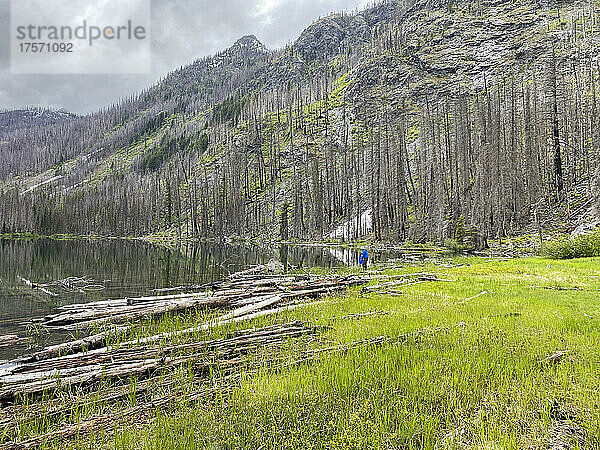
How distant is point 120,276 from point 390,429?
2855cm

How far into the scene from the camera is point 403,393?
6.64 m

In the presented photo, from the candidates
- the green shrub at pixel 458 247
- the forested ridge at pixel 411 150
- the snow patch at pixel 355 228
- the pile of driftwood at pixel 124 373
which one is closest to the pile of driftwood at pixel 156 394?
the pile of driftwood at pixel 124 373

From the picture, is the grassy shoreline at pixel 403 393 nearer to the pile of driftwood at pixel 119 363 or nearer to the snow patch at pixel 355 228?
the pile of driftwood at pixel 119 363

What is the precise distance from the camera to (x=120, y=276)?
29672mm

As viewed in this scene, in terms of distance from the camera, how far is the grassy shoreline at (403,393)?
17.5ft

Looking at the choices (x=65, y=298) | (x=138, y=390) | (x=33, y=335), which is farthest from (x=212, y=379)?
(x=65, y=298)

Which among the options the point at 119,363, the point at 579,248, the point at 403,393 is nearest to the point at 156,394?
the point at 119,363

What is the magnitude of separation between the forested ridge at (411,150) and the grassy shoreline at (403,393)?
44452mm

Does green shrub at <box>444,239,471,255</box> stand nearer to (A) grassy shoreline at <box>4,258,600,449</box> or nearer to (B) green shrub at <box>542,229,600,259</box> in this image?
(B) green shrub at <box>542,229,600,259</box>

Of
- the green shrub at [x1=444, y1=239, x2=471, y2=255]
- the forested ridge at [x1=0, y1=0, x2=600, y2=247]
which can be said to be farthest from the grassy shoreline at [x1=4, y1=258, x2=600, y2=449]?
the forested ridge at [x1=0, y1=0, x2=600, y2=247]

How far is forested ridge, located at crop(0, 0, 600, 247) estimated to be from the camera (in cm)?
6241

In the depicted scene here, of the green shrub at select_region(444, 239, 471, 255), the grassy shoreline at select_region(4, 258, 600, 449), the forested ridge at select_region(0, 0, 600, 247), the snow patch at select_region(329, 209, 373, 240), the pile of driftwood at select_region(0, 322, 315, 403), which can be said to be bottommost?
the grassy shoreline at select_region(4, 258, 600, 449)

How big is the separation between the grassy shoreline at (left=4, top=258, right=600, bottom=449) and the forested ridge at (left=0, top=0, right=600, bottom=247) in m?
44.5

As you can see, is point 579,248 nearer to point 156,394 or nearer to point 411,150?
point 156,394
